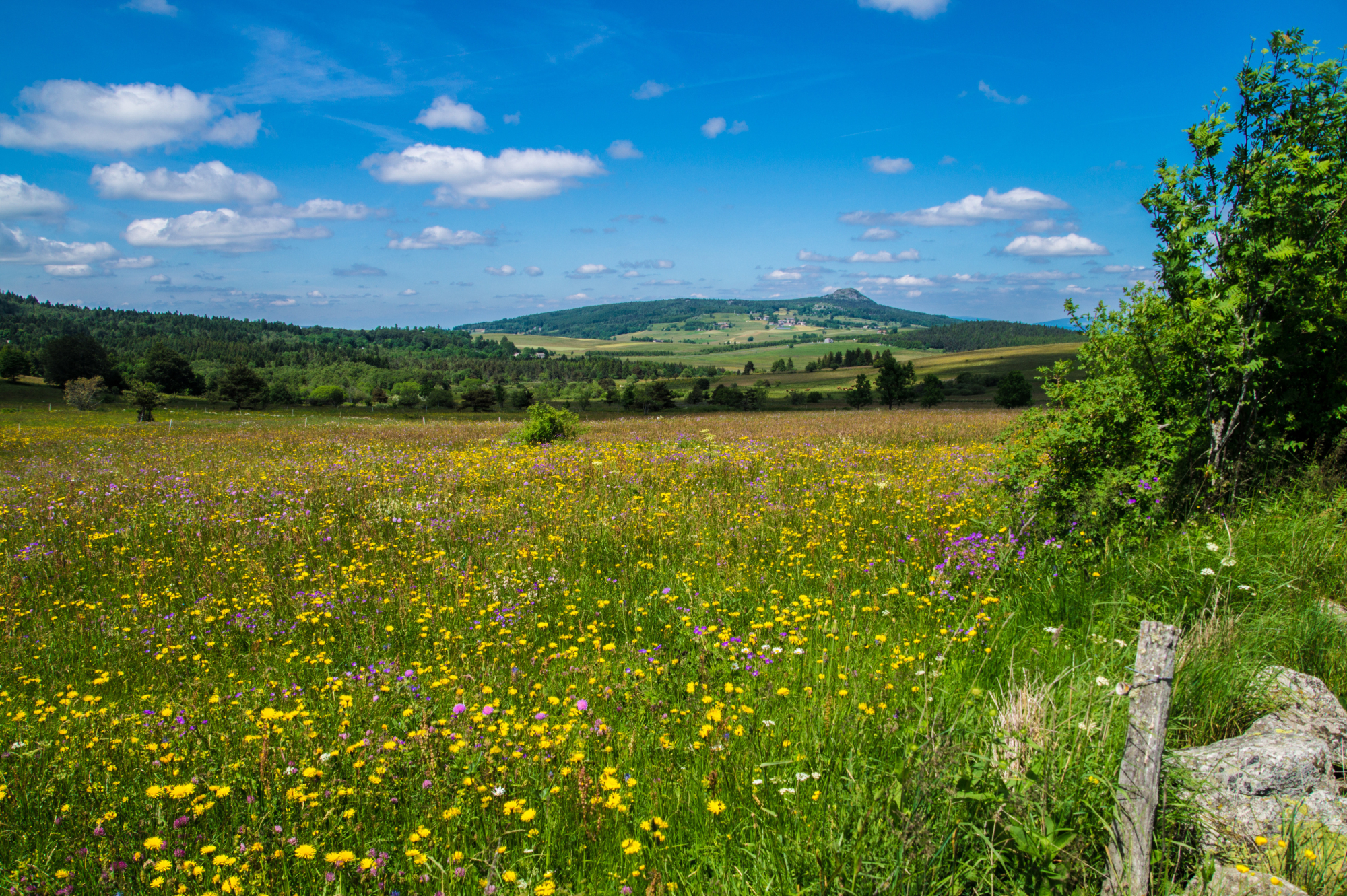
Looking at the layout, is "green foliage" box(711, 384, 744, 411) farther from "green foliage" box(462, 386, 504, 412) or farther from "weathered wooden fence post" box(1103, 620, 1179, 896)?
"weathered wooden fence post" box(1103, 620, 1179, 896)

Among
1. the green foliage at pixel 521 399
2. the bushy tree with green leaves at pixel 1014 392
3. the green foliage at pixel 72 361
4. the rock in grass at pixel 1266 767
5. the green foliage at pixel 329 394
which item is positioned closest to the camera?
the rock in grass at pixel 1266 767

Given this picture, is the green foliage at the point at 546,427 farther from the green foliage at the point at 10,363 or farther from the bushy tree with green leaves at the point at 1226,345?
the green foliage at the point at 10,363

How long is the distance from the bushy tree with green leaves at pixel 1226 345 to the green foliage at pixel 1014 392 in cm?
5900

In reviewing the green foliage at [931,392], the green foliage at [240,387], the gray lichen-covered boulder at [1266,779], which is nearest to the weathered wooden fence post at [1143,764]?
the gray lichen-covered boulder at [1266,779]

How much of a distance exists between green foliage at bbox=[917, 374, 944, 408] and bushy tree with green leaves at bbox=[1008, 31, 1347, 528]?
66169 millimetres

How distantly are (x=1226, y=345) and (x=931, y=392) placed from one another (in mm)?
77640

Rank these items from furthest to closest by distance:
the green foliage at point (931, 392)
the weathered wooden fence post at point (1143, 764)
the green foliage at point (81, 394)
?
the green foliage at point (931, 392) < the green foliage at point (81, 394) < the weathered wooden fence post at point (1143, 764)

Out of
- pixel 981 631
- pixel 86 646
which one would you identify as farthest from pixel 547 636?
pixel 86 646

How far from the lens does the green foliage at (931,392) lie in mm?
72750

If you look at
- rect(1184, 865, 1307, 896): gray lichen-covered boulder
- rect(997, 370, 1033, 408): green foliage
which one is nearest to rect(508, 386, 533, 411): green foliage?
rect(997, 370, 1033, 408): green foliage

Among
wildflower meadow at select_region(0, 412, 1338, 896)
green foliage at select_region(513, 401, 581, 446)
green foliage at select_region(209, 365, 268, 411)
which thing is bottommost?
wildflower meadow at select_region(0, 412, 1338, 896)

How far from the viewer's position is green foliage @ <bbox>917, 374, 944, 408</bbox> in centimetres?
7275

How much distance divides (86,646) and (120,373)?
506ft

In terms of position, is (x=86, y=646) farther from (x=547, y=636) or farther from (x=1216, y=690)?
(x=1216, y=690)
